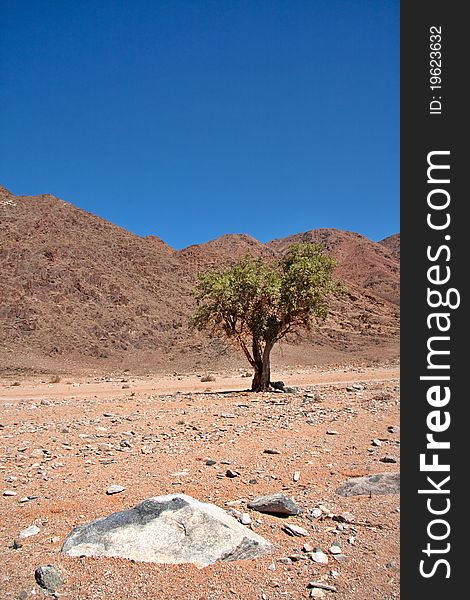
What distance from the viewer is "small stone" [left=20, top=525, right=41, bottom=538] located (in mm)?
5914

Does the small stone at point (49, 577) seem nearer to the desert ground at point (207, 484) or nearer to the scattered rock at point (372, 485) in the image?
the desert ground at point (207, 484)

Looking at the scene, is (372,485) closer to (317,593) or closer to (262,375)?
(317,593)

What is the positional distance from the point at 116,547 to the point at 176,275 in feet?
202

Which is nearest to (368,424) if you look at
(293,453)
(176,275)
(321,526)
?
(293,453)

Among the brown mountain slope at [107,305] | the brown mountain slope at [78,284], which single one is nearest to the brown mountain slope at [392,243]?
the brown mountain slope at [107,305]

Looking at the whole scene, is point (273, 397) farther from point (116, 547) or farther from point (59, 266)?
point (59, 266)

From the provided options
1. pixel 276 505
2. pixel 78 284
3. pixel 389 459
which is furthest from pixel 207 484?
pixel 78 284

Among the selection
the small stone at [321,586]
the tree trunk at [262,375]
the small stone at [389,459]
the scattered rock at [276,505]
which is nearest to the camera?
the small stone at [321,586]

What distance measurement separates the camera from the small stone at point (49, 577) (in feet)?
16.0

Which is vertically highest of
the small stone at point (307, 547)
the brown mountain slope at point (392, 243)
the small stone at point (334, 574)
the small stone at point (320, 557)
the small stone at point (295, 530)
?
the brown mountain slope at point (392, 243)

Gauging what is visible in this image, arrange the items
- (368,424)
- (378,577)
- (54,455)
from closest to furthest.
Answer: (378,577) → (54,455) → (368,424)

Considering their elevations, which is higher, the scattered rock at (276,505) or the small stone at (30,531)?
the scattered rock at (276,505)

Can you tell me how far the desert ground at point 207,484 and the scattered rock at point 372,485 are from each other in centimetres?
15

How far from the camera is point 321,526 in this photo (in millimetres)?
6160
